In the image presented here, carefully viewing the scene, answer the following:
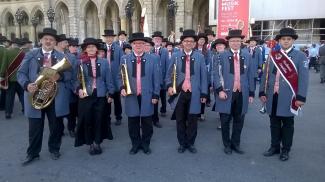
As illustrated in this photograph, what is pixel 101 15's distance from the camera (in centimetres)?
3098

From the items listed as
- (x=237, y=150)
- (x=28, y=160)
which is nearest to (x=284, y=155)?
(x=237, y=150)

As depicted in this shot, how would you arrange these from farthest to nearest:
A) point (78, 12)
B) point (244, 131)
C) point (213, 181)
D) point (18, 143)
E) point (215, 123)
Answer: point (78, 12)
point (215, 123)
point (244, 131)
point (18, 143)
point (213, 181)

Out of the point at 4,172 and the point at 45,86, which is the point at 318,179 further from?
the point at 4,172

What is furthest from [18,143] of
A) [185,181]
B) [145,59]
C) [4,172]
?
[185,181]

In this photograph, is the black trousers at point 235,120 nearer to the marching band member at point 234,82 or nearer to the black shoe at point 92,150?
the marching band member at point 234,82

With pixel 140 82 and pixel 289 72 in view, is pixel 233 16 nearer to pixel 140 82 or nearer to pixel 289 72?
pixel 289 72

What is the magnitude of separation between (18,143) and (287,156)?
16.2 feet

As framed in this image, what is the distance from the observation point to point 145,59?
17.5ft

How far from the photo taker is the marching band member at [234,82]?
5.25 metres

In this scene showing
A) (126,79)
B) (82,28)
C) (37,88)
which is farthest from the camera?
(82,28)

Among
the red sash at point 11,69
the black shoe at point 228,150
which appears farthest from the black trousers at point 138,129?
the red sash at point 11,69

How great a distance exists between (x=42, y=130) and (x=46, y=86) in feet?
2.57

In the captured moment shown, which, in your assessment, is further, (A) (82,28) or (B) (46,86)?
(A) (82,28)

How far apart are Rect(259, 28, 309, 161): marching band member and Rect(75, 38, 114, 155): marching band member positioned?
2681 mm
